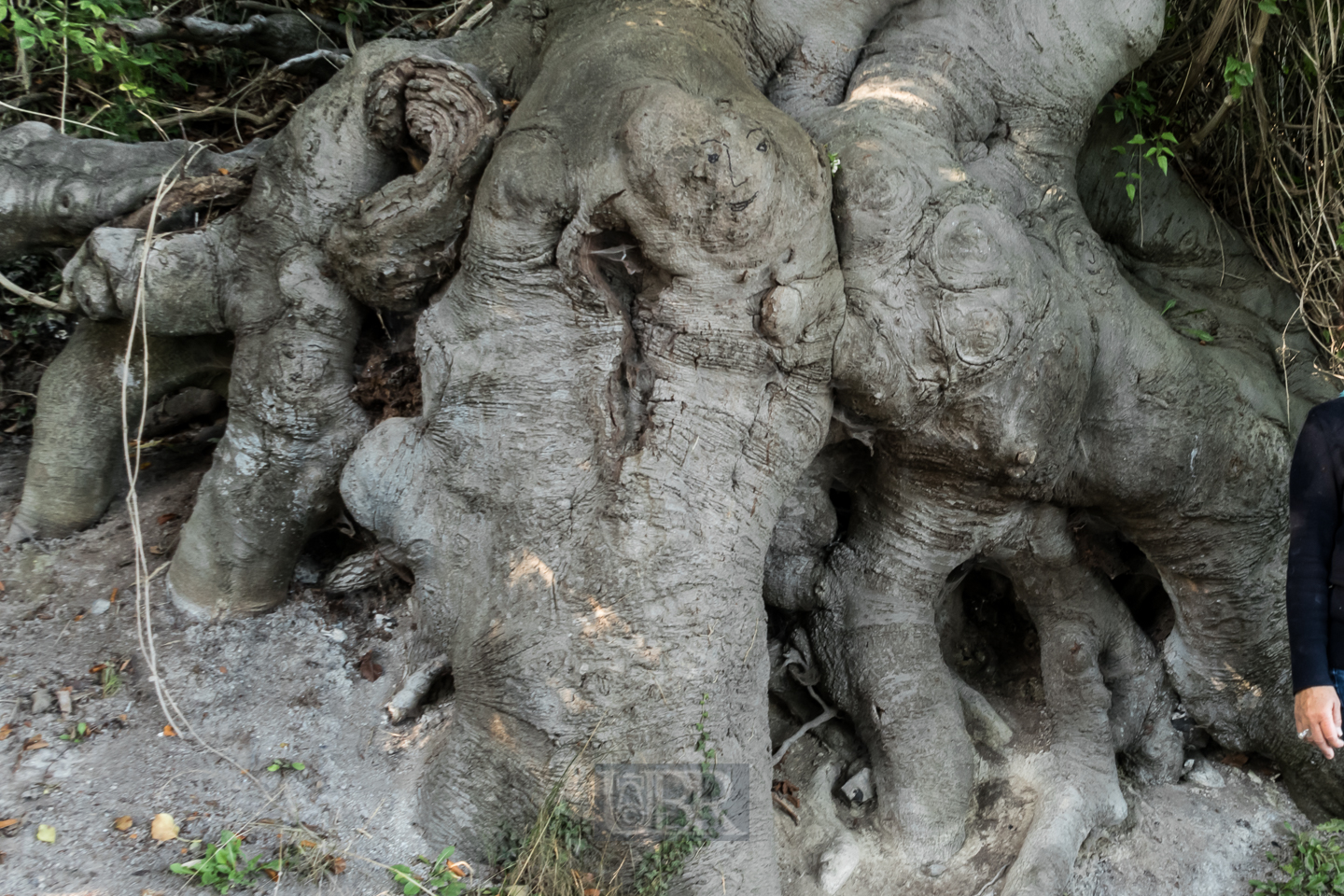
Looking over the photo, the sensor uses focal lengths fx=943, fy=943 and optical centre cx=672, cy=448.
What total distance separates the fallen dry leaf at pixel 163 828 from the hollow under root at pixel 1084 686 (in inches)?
107

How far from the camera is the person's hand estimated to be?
2525mm

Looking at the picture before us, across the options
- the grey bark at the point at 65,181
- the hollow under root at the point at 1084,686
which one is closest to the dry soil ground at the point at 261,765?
the hollow under root at the point at 1084,686

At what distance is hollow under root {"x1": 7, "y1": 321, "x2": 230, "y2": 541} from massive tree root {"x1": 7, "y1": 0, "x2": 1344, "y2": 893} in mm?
16

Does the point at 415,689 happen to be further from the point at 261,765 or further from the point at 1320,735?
the point at 1320,735

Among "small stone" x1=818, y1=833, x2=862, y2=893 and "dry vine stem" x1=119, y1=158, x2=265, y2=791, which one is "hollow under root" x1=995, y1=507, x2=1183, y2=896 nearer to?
"small stone" x1=818, y1=833, x2=862, y2=893

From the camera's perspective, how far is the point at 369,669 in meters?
3.17

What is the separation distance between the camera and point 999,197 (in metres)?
3.18

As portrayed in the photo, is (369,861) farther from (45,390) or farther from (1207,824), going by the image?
(1207,824)

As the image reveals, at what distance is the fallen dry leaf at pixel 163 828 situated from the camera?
99.5 inches

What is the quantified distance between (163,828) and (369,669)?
77 cm

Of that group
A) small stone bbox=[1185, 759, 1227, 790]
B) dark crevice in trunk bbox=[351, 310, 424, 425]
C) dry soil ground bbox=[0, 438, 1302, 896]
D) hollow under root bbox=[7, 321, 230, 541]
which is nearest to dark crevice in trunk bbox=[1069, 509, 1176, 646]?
small stone bbox=[1185, 759, 1227, 790]

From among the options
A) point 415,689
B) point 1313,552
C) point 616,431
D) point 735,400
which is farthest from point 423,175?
point 1313,552

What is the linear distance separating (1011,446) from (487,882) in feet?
6.91

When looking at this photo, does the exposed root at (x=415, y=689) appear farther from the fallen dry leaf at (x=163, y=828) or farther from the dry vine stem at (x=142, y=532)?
the fallen dry leaf at (x=163, y=828)
